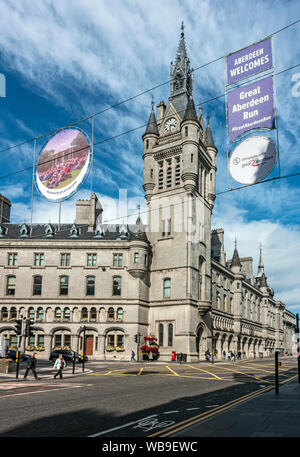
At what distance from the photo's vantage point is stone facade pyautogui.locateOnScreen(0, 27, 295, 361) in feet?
177

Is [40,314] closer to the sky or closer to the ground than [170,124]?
closer to the ground

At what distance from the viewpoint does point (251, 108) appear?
18031 millimetres

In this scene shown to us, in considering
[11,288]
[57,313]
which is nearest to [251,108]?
[57,313]

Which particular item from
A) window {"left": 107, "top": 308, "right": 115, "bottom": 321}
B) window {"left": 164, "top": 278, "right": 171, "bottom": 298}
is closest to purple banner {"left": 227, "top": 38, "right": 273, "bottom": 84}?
window {"left": 164, "top": 278, "right": 171, "bottom": 298}

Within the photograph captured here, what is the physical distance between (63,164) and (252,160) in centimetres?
1140

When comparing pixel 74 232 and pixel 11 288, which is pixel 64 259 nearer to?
pixel 74 232

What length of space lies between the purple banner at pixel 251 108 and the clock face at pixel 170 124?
44791mm

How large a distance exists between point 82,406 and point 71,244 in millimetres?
42847

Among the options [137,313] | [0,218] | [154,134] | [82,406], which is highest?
[154,134]

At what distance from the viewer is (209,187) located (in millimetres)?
64438

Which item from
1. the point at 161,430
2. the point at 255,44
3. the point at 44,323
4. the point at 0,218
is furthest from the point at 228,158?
the point at 0,218

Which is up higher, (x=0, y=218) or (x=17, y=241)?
(x=0, y=218)

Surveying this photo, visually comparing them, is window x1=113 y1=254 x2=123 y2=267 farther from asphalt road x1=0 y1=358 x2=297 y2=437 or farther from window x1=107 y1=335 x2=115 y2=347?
asphalt road x1=0 y1=358 x2=297 y2=437

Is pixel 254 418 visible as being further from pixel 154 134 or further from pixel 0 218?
pixel 0 218
